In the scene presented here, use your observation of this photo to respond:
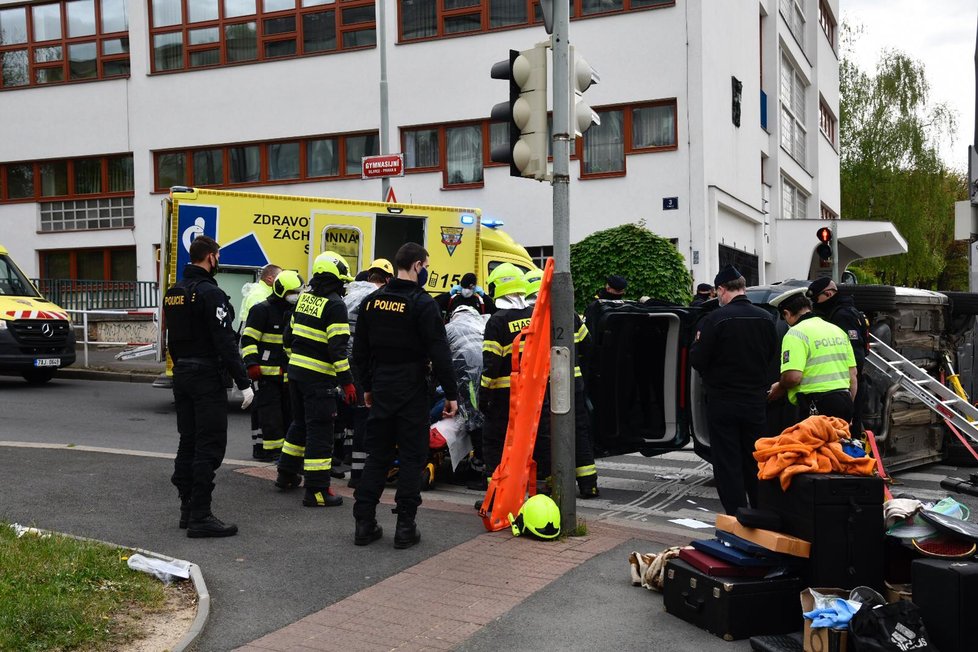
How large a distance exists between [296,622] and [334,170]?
1994 cm

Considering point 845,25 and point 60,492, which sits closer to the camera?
point 60,492

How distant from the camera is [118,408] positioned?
14.0 m

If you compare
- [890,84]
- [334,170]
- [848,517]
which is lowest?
[848,517]

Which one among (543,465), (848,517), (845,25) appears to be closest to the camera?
(848,517)

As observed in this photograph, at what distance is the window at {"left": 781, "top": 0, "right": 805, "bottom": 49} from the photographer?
102 feet

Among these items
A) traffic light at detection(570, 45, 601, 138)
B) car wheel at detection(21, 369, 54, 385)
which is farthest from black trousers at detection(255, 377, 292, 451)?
car wheel at detection(21, 369, 54, 385)

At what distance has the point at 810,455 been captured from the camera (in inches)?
204

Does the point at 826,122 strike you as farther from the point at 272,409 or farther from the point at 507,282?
the point at 507,282

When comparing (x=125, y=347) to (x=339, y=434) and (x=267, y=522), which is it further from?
(x=267, y=522)

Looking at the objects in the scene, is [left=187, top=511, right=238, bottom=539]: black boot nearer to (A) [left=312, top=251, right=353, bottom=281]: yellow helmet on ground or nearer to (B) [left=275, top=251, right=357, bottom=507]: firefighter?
(B) [left=275, top=251, right=357, bottom=507]: firefighter

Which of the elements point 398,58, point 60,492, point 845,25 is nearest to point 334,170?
point 398,58

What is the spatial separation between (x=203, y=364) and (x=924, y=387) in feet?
23.1

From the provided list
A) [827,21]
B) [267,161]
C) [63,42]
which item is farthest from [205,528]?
[827,21]

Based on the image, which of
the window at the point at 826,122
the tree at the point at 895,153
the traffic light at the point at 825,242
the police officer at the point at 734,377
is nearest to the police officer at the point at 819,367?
the police officer at the point at 734,377
